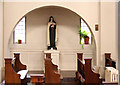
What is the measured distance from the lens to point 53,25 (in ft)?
37.5

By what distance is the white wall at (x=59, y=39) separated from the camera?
11812mm

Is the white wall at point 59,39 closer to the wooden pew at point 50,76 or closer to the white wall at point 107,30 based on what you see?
the white wall at point 107,30

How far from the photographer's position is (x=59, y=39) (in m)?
12.0

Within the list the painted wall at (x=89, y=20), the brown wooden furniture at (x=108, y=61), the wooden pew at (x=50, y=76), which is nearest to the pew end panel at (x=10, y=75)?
the wooden pew at (x=50, y=76)

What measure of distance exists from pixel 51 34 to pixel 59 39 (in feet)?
2.28

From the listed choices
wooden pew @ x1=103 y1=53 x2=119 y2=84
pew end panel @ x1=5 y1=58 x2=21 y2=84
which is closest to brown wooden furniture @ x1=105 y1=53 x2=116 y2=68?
wooden pew @ x1=103 y1=53 x2=119 y2=84

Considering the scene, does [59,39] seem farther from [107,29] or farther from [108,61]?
[108,61]

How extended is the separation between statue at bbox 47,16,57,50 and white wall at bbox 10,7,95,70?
0.45 m

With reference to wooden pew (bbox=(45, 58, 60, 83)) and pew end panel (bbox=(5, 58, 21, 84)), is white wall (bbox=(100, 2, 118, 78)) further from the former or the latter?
pew end panel (bbox=(5, 58, 21, 84))

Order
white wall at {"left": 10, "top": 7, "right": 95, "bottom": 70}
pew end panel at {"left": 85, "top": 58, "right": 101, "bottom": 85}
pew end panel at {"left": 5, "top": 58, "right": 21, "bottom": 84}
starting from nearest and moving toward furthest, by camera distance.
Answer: pew end panel at {"left": 5, "top": 58, "right": 21, "bottom": 84} < pew end panel at {"left": 85, "top": 58, "right": 101, "bottom": 85} < white wall at {"left": 10, "top": 7, "right": 95, "bottom": 70}

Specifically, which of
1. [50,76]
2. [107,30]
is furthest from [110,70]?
[107,30]

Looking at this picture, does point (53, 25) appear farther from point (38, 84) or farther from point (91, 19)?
point (38, 84)

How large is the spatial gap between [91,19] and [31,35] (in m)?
4.55

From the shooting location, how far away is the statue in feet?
37.5
